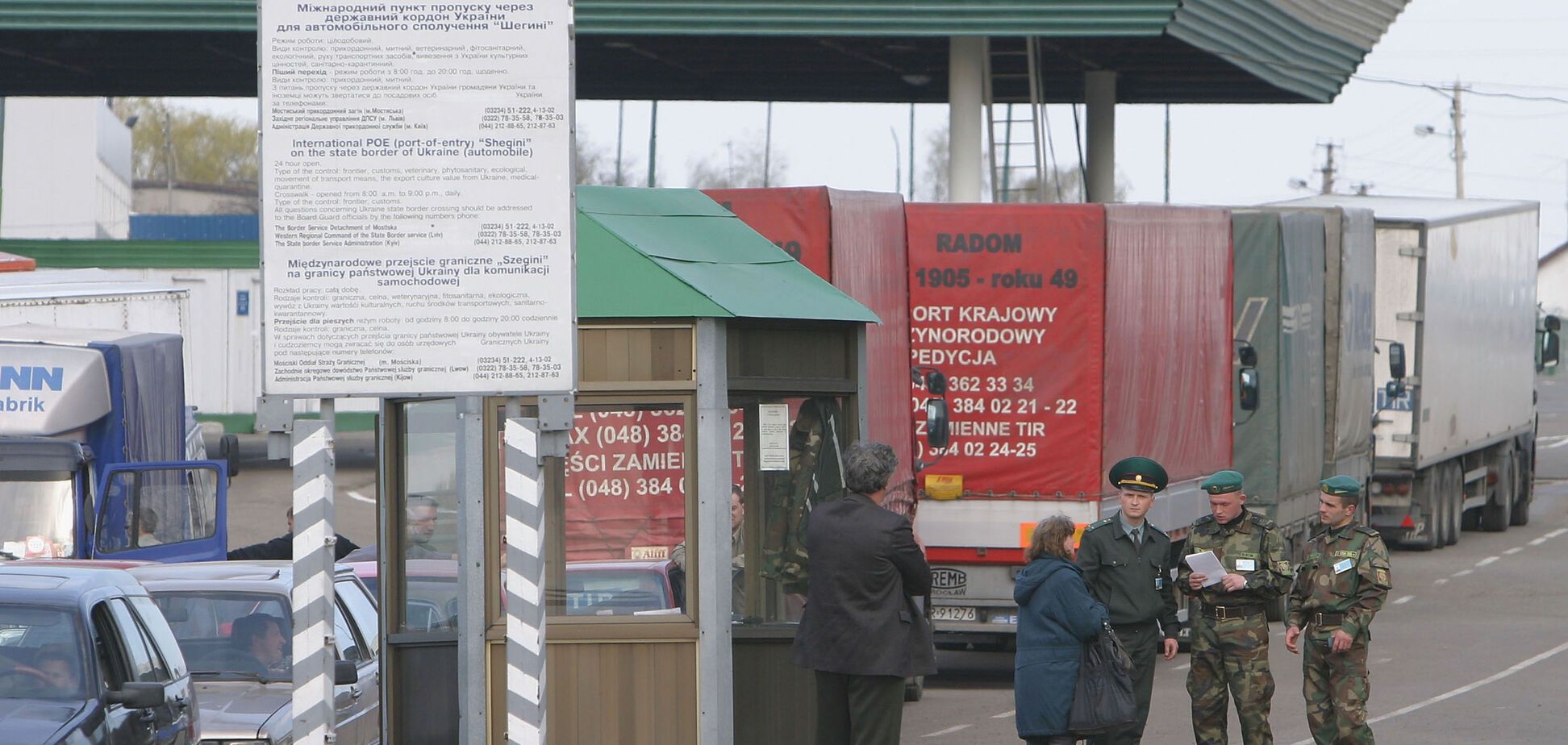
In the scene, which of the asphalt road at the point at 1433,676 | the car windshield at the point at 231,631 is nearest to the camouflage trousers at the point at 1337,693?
the asphalt road at the point at 1433,676

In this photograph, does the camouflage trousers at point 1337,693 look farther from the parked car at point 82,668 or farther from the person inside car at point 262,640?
the parked car at point 82,668

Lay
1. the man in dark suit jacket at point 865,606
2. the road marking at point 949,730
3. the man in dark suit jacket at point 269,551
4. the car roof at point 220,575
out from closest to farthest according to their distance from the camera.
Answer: the man in dark suit jacket at point 865,606, the car roof at point 220,575, the road marking at point 949,730, the man in dark suit jacket at point 269,551

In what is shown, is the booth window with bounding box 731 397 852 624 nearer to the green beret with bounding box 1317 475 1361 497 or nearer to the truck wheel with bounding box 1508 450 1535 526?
the green beret with bounding box 1317 475 1361 497

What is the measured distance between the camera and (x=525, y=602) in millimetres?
7531

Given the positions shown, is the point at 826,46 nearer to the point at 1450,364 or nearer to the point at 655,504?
the point at 1450,364

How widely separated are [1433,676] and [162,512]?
9.85 metres

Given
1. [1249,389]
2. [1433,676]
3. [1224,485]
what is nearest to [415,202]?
[1224,485]

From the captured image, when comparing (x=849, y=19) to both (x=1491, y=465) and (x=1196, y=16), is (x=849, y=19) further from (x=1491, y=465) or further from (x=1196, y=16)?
(x=1491, y=465)

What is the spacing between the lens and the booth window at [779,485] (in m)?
9.59

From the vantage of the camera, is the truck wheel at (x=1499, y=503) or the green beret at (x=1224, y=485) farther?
the truck wheel at (x=1499, y=503)

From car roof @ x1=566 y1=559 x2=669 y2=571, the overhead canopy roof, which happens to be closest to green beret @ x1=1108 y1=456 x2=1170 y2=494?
car roof @ x1=566 y1=559 x2=669 y2=571

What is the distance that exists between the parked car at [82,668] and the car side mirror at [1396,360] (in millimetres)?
18990

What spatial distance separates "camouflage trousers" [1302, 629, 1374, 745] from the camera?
1014 cm

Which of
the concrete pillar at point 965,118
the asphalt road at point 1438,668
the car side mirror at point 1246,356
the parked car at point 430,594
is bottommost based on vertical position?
the asphalt road at point 1438,668
